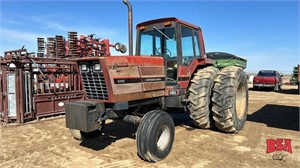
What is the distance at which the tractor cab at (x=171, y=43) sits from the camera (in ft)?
17.5

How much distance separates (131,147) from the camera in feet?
16.5

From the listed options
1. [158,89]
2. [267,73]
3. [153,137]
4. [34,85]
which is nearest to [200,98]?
[158,89]

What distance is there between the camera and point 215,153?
4.67 m

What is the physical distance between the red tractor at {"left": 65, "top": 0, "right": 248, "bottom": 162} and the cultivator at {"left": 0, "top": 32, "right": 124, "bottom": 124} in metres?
2.57

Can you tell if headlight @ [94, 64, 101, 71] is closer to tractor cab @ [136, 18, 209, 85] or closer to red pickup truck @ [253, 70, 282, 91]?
tractor cab @ [136, 18, 209, 85]

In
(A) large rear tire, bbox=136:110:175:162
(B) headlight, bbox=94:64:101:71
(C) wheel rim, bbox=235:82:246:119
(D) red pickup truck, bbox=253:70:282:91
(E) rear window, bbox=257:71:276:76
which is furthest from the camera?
(E) rear window, bbox=257:71:276:76

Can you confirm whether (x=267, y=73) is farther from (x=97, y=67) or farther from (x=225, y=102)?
(x=97, y=67)

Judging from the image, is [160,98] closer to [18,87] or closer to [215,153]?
[215,153]

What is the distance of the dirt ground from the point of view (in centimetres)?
428

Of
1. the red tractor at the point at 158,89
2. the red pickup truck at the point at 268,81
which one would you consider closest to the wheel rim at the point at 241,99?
the red tractor at the point at 158,89

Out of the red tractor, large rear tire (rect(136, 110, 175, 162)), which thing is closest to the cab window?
the red tractor

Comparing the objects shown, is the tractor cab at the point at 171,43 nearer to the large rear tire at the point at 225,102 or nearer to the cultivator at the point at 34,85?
the large rear tire at the point at 225,102

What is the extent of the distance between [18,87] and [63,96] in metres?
1.63

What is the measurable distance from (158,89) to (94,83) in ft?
4.22
